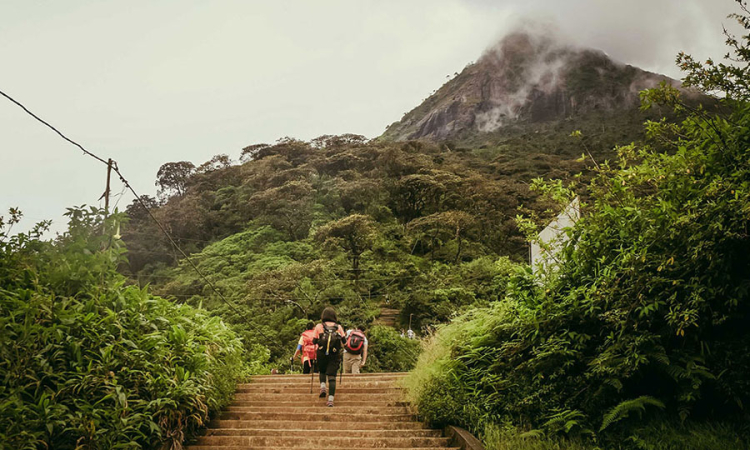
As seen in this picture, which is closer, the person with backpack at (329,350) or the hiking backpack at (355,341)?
the person with backpack at (329,350)

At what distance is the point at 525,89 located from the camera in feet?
268

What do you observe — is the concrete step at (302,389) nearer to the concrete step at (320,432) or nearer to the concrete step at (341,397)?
the concrete step at (341,397)

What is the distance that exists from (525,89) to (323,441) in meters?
82.5

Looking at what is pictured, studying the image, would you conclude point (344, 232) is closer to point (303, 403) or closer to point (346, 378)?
Answer: point (346, 378)

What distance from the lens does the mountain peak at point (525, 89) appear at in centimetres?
7469

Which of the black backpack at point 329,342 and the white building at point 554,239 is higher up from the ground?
the white building at point 554,239

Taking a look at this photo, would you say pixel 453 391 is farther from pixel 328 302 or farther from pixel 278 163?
pixel 278 163

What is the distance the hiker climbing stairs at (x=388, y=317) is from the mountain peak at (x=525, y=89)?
52.7 m

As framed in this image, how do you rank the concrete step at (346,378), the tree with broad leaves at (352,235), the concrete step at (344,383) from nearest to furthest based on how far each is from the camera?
the concrete step at (344,383) < the concrete step at (346,378) < the tree with broad leaves at (352,235)

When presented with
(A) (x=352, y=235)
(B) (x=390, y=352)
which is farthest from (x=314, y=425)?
(A) (x=352, y=235)

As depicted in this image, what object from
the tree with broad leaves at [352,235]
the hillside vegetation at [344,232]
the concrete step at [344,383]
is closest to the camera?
the concrete step at [344,383]

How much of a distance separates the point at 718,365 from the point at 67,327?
7150 mm

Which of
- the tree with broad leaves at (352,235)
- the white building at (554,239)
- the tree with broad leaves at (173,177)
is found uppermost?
the tree with broad leaves at (173,177)

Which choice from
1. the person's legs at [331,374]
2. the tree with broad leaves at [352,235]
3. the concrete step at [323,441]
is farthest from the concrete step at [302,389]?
the tree with broad leaves at [352,235]
